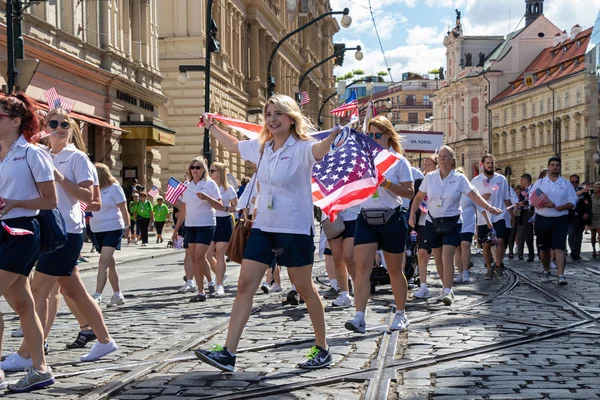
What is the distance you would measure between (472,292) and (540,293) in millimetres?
852

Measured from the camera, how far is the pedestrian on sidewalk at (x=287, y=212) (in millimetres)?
6684

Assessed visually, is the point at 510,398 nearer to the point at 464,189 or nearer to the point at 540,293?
the point at 464,189

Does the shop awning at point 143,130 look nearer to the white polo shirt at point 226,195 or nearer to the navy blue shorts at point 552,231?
the white polo shirt at point 226,195

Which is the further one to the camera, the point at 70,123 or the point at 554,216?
the point at 554,216

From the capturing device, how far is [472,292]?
42.2 feet

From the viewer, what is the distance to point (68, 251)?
23.0 ft

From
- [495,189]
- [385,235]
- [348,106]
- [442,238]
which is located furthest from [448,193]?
[495,189]

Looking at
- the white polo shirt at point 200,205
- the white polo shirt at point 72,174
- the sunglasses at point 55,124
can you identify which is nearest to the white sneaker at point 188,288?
the white polo shirt at point 200,205

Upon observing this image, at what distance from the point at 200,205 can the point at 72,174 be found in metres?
5.33

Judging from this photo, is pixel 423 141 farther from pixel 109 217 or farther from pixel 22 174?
pixel 22 174

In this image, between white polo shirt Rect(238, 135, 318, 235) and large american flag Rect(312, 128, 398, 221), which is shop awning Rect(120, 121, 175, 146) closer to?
large american flag Rect(312, 128, 398, 221)

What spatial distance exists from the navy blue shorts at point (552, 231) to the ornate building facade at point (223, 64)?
1067 inches

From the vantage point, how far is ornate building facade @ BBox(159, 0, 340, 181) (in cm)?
4247

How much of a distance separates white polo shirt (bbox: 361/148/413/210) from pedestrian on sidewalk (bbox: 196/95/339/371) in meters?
2.18
